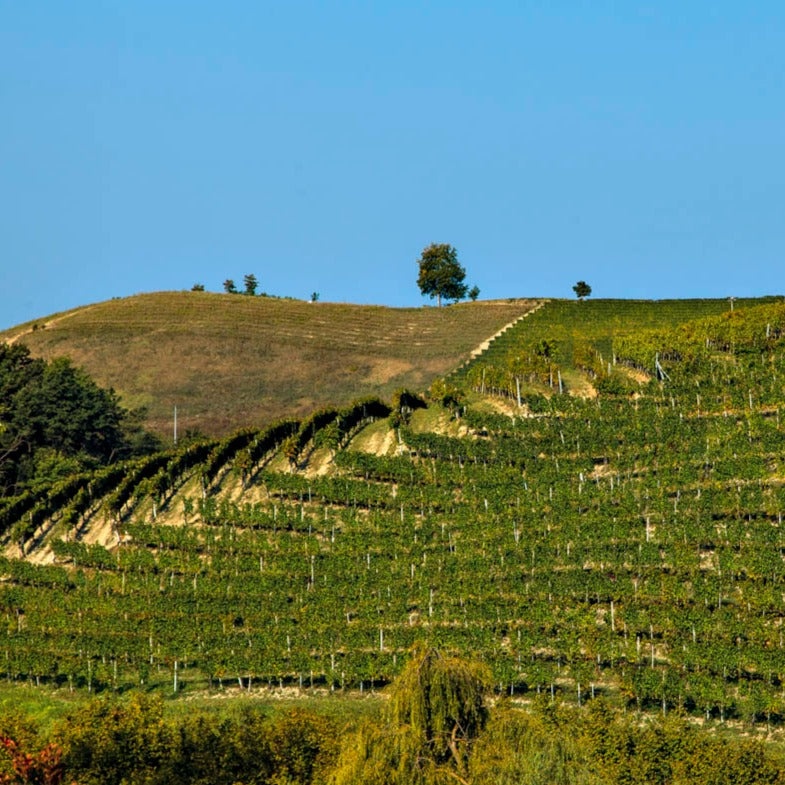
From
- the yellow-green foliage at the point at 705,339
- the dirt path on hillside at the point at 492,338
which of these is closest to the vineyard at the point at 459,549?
the yellow-green foliage at the point at 705,339

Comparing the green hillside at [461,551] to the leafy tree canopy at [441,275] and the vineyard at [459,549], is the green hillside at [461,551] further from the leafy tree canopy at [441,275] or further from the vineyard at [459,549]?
the leafy tree canopy at [441,275]

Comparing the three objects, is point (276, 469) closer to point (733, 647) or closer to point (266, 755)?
point (733, 647)

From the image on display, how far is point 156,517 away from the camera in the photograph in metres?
90.1

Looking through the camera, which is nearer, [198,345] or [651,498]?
[651,498]

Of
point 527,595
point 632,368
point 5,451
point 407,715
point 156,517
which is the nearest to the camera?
point 407,715

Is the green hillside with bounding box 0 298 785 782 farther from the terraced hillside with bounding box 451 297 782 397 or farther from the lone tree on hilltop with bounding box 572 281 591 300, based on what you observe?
the lone tree on hilltop with bounding box 572 281 591 300

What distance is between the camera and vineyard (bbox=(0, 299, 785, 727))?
66.9 meters

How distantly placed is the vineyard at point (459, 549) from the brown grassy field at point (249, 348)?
26812 millimetres

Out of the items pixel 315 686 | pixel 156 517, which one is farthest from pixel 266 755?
pixel 156 517

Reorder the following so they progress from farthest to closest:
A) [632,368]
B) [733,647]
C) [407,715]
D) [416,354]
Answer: [416,354] → [632,368] → [733,647] → [407,715]

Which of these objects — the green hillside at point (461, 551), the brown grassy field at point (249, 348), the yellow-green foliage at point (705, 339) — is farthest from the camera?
the brown grassy field at point (249, 348)

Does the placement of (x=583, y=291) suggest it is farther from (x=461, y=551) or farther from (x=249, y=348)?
(x=461, y=551)

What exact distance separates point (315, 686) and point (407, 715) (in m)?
31.8

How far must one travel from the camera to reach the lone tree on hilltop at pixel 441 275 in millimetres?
166500
